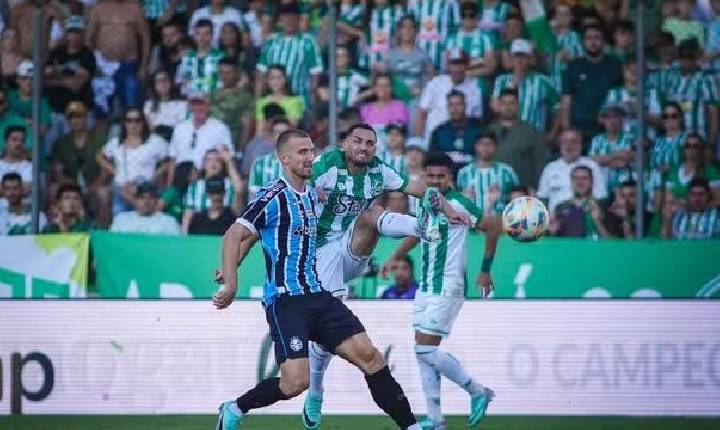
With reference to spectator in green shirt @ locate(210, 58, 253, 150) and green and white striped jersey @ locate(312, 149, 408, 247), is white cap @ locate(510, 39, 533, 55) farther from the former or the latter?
green and white striped jersey @ locate(312, 149, 408, 247)

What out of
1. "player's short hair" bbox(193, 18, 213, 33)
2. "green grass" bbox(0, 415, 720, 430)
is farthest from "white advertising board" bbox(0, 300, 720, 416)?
"player's short hair" bbox(193, 18, 213, 33)

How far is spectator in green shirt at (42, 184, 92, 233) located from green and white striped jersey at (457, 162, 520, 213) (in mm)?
3918

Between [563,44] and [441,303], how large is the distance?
5500mm

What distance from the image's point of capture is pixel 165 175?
14172 millimetres

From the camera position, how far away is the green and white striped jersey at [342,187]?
955 cm

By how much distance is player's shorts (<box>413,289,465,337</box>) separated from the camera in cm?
1020

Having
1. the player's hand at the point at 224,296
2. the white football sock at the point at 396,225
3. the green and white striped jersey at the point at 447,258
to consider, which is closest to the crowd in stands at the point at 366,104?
the green and white striped jersey at the point at 447,258

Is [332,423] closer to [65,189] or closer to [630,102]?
[65,189]

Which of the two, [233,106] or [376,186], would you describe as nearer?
[376,186]

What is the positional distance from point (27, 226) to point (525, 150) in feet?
16.9

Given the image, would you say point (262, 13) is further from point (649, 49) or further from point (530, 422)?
point (530, 422)

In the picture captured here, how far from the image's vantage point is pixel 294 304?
26.8 feet

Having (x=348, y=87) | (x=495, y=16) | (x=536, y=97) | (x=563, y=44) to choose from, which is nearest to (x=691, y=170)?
(x=536, y=97)

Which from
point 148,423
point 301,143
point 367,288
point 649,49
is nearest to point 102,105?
point 367,288
